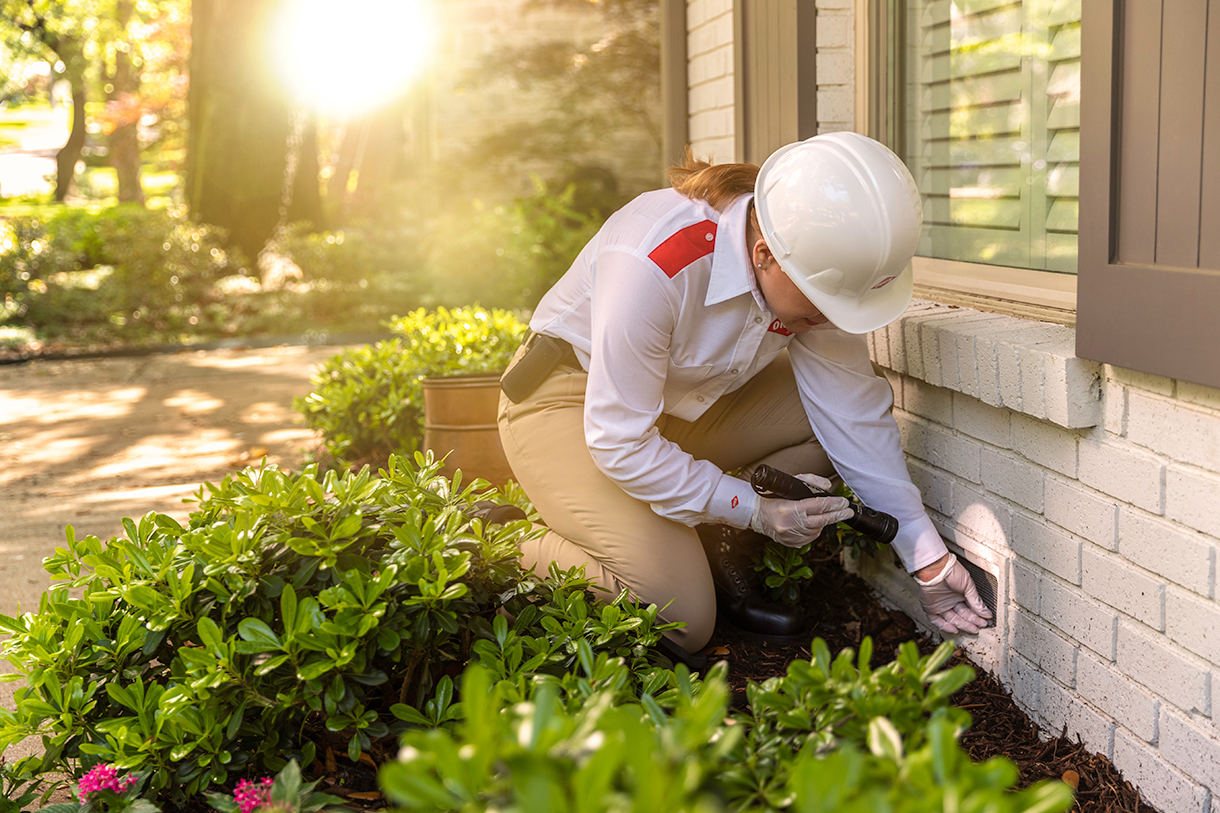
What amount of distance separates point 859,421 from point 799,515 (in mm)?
344

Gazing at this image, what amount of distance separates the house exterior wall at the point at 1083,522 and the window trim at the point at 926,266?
0.07 m

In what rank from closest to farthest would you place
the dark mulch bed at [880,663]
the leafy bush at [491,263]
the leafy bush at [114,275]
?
the dark mulch bed at [880,663] < the leafy bush at [114,275] < the leafy bush at [491,263]

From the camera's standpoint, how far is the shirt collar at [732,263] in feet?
8.00

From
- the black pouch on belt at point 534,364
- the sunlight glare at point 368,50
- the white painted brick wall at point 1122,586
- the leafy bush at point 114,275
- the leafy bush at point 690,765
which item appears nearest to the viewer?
the leafy bush at point 690,765

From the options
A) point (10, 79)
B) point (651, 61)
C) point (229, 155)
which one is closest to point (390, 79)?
point (651, 61)

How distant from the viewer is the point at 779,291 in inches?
93.9

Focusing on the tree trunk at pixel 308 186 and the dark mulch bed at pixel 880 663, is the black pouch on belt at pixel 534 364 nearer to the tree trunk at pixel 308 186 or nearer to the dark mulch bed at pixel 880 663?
the dark mulch bed at pixel 880 663

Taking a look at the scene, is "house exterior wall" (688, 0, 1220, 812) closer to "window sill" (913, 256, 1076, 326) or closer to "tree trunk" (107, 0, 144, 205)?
"window sill" (913, 256, 1076, 326)

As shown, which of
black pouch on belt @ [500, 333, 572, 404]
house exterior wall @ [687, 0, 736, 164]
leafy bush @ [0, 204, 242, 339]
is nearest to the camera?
black pouch on belt @ [500, 333, 572, 404]

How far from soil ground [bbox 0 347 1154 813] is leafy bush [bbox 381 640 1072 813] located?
40.0 inches

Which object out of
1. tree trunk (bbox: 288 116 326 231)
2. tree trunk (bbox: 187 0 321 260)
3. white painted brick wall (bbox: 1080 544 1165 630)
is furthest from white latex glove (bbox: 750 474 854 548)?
tree trunk (bbox: 288 116 326 231)

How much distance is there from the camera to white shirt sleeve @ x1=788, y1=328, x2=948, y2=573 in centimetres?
263

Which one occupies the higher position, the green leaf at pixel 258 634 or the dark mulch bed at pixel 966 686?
the green leaf at pixel 258 634

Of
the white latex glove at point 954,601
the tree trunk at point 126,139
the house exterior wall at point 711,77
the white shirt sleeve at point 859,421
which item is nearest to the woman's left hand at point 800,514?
the white shirt sleeve at point 859,421
